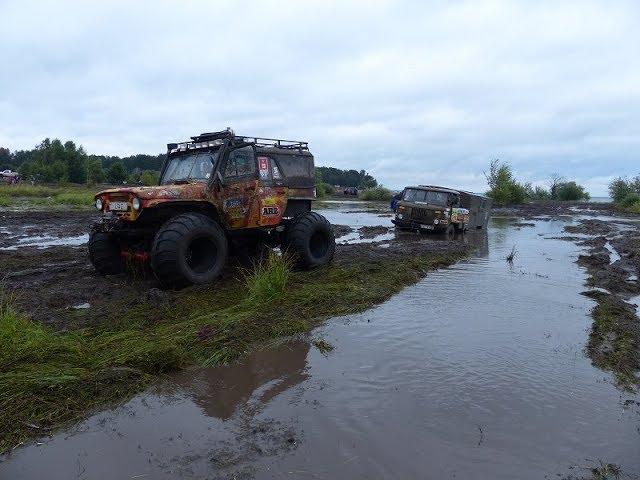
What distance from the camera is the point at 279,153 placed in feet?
30.4

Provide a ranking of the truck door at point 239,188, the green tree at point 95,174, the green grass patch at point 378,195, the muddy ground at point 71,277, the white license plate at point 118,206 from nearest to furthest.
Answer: the muddy ground at point 71,277, the white license plate at point 118,206, the truck door at point 239,188, the green grass patch at point 378,195, the green tree at point 95,174

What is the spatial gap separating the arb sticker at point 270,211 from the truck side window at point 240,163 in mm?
634

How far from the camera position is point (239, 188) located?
853 cm

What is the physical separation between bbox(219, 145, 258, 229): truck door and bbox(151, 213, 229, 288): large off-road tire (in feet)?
1.87

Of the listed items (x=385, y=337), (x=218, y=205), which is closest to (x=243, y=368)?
(x=385, y=337)

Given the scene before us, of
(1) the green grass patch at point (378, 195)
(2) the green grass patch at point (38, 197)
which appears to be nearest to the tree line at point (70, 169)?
(2) the green grass patch at point (38, 197)

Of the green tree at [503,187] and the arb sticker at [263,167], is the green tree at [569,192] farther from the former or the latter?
the arb sticker at [263,167]

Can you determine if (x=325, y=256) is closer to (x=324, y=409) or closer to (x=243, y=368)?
(x=243, y=368)

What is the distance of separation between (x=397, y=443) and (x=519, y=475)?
785 mm

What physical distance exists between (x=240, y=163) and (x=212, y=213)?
37.0 inches

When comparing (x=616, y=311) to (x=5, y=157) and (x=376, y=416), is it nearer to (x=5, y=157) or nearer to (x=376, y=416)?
(x=376, y=416)

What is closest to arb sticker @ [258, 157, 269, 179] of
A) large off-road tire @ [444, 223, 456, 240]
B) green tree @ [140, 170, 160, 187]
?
green tree @ [140, 170, 160, 187]

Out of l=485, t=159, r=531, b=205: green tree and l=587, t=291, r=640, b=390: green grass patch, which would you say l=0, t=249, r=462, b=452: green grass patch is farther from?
l=485, t=159, r=531, b=205: green tree

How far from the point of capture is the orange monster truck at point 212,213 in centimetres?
734
